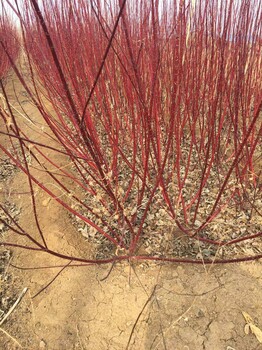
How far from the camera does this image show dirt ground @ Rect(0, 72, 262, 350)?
137 centimetres

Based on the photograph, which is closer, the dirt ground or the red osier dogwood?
the dirt ground

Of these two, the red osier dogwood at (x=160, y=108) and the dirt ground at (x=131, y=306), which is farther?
the red osier dogwood at (x=160, y=108)

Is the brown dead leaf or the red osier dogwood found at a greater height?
the red osier dogwood

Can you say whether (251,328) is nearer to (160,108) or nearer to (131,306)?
(131,306)

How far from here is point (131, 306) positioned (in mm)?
1502

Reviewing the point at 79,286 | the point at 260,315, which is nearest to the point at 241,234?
the point at 260,315

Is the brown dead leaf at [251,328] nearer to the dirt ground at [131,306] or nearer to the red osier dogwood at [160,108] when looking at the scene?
the dirt ground at [131,306]

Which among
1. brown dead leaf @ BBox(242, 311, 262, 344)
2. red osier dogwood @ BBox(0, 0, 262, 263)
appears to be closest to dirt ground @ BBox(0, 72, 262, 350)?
brown dead leaf @ BBox(242, 311, 262, 344)

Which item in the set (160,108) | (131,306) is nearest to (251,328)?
(131,306)

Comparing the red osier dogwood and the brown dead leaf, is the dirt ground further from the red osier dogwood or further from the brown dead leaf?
the red osier dogwood

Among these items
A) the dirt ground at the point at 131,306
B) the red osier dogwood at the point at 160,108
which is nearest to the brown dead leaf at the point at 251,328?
the dirt ground at the point at 131,306

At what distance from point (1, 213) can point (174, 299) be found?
1.66 metres

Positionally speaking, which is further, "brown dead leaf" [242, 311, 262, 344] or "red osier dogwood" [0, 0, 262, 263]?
"red osier dogwood" [0, 0, 262, 263]

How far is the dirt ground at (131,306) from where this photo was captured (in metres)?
1.37
